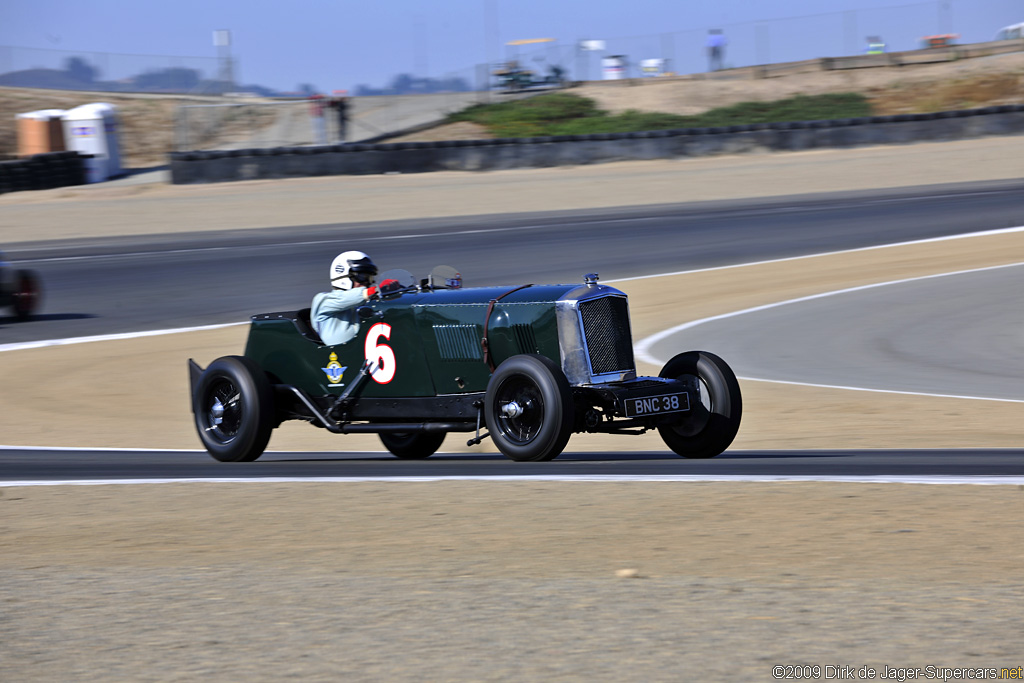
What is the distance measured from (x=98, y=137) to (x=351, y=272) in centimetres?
3257

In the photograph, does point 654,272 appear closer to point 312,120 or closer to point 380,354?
point 380,354

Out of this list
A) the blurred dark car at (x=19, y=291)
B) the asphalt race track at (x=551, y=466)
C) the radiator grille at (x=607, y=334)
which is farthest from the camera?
the blurred dark car at (x=19, y=291)

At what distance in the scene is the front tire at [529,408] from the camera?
7.68 m

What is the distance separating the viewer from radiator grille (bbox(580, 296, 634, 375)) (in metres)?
8.25

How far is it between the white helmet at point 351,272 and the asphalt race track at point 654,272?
1273 mm

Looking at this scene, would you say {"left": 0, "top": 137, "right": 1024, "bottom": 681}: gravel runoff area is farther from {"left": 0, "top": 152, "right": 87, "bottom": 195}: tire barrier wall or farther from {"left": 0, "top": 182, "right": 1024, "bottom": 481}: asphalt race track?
{"left": 0, "top": 152, "right": 87, "bottom": 195}: tire barrier wall

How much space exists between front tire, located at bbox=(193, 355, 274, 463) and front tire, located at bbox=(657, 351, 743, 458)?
9.00 feet

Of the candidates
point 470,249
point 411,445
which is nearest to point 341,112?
point 470,249

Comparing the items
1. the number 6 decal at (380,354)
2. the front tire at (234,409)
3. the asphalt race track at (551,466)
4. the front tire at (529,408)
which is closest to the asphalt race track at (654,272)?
the asphalt race track at (551,466)

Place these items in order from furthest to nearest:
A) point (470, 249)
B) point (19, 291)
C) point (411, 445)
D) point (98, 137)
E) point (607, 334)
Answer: point (98, 137), point (470, 249), point (19, 291), point (411, 445), point (607, 334)

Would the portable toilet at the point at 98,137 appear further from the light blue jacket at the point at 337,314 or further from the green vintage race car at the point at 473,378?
the light blue jacket at the point at 337,314

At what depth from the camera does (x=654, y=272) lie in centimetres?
2312

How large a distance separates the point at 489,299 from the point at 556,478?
5.13 feet

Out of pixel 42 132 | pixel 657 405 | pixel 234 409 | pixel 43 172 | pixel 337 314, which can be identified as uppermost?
pixel 42 132
